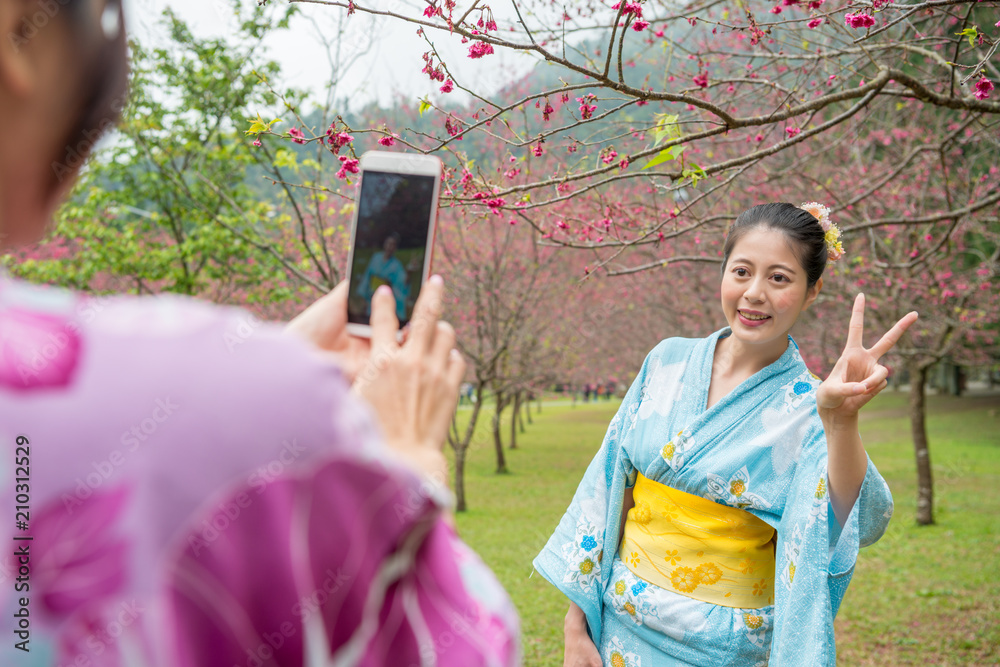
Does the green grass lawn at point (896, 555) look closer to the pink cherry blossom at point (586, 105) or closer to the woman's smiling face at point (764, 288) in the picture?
the woman's smiling face at point (764, 288)

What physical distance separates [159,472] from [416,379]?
11.8 inches

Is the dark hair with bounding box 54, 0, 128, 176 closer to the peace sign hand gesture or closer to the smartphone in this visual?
the smartphone

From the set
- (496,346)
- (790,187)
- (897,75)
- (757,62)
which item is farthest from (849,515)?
(496,346)

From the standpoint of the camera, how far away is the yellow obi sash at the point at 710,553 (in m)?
2.18

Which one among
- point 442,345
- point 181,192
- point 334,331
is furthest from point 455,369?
point 181,192

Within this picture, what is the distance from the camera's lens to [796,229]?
2352mm

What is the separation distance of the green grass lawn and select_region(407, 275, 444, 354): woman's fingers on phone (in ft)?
15.0

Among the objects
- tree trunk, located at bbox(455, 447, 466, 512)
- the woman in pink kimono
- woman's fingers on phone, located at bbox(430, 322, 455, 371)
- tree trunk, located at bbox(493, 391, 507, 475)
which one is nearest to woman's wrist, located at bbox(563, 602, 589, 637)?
woman's fingers on phone, located at bbox(430, 322, 455, 371)

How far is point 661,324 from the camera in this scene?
1392 cm

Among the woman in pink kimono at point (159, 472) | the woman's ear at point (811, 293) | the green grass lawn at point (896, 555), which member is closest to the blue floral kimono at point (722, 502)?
the woman's ear at point (811, 293)

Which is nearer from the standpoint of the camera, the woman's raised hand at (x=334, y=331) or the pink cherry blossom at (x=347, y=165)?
the woman's raised hand at (x=334, y=331)

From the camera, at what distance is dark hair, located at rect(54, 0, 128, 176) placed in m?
0.59

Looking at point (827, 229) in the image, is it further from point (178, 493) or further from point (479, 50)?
point (178, 493)

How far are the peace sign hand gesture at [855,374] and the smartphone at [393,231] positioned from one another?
1.36 metres
